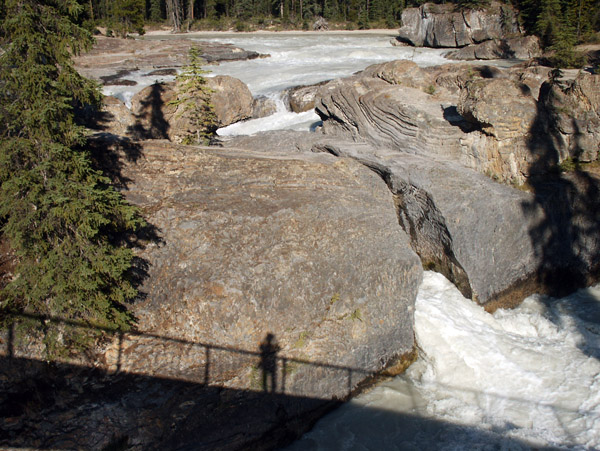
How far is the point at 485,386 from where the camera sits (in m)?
7.03

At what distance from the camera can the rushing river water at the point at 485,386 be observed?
6273 mm

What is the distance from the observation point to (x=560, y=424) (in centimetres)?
637

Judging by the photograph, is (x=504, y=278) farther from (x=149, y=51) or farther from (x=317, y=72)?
(x=149, y=51)

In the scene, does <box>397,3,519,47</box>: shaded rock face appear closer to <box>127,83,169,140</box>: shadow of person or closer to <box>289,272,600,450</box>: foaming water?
<box>127,83,169,140</box>: shadow of person

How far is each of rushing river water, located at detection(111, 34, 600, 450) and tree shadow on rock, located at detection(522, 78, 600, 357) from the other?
0.47 metres

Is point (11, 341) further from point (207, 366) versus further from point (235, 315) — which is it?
point (235, 315)

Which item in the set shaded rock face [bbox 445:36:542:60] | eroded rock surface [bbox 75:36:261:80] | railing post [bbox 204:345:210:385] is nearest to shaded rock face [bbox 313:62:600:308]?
railing post [bbox 204:345:210:385]

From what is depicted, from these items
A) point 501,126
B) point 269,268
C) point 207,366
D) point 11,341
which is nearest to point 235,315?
point 207,366

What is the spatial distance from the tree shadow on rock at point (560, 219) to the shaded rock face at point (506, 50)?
25.5m

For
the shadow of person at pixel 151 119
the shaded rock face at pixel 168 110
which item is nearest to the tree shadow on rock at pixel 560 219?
the shaded rock face at pixel 168 110

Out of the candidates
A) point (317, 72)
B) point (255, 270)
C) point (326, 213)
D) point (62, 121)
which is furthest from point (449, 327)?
point (317, 72)

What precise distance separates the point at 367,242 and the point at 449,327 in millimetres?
2113

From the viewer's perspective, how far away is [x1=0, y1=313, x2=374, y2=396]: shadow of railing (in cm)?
593

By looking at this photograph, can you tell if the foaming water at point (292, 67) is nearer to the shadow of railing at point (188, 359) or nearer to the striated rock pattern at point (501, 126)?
the striated rock pattern at point (501, 126)
